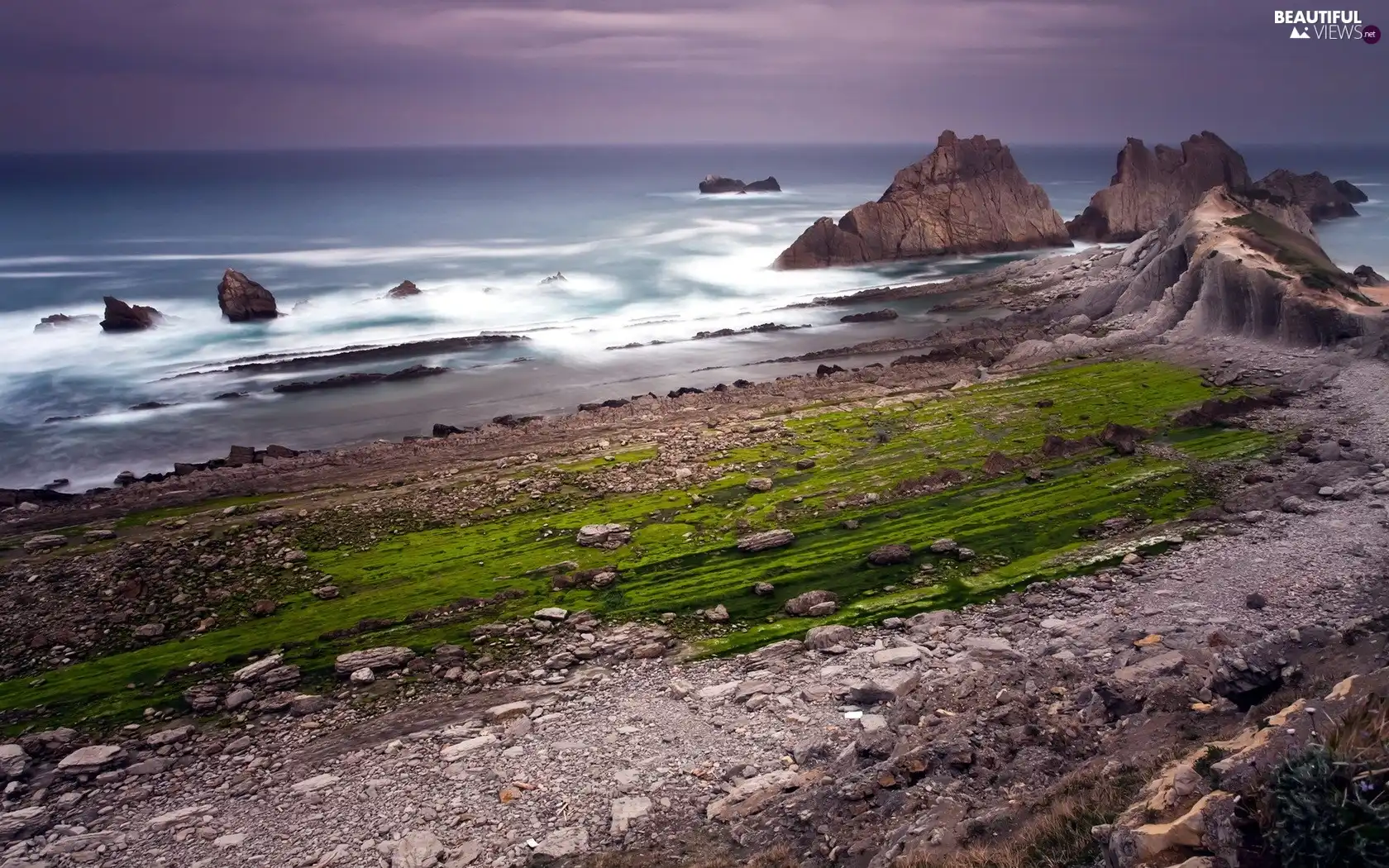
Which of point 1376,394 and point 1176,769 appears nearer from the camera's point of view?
point 1176,769

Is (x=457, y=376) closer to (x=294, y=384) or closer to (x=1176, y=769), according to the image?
(x=294, y=384)

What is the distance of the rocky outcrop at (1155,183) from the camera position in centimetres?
6128

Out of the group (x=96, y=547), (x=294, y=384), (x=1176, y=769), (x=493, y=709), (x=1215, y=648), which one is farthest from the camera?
(x=294, y=384)

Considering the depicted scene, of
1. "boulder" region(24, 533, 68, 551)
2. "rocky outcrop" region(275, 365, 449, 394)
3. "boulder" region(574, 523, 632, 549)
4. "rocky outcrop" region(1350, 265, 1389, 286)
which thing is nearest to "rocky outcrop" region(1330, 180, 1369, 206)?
"rocky outcrop" region(1350, 265, 1389, 286)

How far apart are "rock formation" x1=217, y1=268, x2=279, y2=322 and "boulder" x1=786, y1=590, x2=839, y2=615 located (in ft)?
121

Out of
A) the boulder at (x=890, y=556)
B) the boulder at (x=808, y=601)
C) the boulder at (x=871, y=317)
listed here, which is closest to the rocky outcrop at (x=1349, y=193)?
the boulder at (x=871, y=317)

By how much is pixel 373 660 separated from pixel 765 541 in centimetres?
709

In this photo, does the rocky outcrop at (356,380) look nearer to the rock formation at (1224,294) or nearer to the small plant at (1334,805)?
the rock formation at (1224,294)

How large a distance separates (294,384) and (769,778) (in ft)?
89.1

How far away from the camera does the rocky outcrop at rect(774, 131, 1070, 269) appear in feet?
183

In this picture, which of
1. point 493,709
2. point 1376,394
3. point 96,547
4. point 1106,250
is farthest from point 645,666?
point 1106,250

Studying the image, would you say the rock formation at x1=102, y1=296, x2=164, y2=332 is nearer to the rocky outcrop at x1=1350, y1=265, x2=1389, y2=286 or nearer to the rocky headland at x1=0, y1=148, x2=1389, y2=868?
the rocky headland at x1=0, y1=148, x2=1389, y2=868

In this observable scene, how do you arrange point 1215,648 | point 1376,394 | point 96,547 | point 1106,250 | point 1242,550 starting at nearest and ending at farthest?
1. point 1215,648
2. point 1242,550
3. point 96,547
4. point 1376,394
5. point 1106,250

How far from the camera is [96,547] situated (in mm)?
16969
